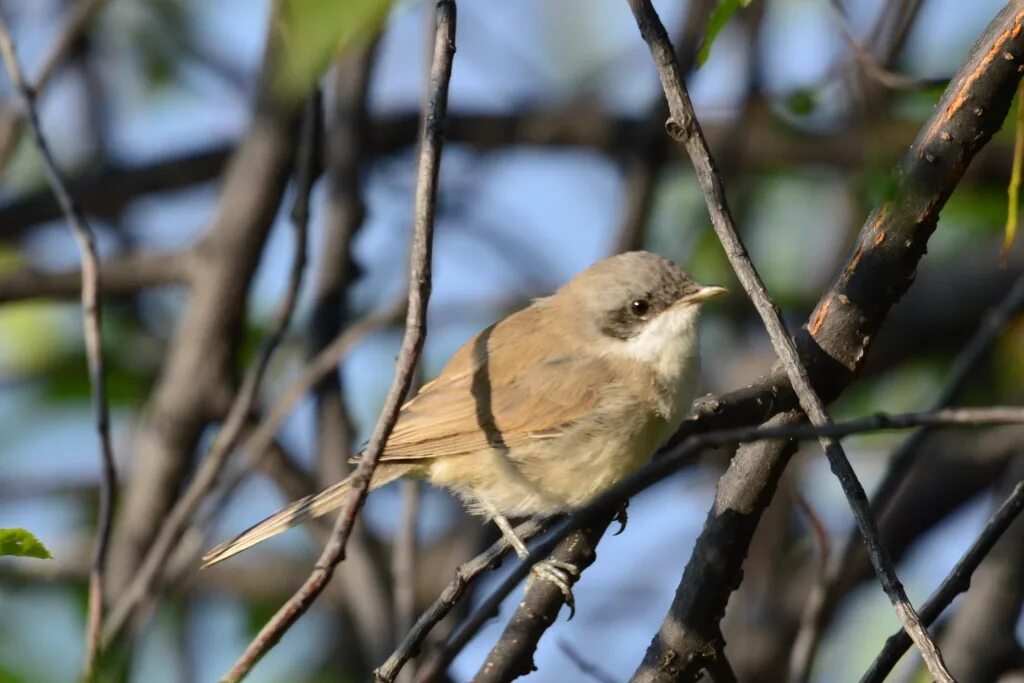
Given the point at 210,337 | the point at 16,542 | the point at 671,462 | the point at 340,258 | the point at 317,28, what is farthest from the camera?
the point at 340,258

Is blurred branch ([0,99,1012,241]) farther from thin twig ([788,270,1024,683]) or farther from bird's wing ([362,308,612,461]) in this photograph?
thin twig ([788,270,1024,683])

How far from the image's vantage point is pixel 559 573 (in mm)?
3557

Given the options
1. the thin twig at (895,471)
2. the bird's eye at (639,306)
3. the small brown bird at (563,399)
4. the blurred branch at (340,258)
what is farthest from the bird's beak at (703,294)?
the blurred branch at (340,258)

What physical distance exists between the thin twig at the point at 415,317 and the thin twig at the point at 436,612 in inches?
7.6

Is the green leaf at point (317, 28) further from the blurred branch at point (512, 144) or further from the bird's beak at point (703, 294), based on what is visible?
the blurred branch at point (512, 144)

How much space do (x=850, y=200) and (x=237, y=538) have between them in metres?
3.65

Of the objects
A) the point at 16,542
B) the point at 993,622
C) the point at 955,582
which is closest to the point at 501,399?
the point at 993,622

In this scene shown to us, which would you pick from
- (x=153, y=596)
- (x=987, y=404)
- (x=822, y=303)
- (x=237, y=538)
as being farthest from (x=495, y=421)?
(x=987, y=404)

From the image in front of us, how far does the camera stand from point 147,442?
545cm

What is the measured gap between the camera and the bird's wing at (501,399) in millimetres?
4523

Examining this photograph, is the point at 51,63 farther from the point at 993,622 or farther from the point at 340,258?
the point at 993,622

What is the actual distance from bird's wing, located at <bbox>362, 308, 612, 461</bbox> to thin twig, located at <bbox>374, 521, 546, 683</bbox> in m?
1.19

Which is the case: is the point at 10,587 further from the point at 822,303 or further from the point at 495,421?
the point at 822,303

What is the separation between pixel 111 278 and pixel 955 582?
13.4 feet
